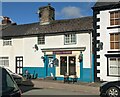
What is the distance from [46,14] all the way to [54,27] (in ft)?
8.66

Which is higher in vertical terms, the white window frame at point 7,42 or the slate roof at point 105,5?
the slate roof at point 105,5

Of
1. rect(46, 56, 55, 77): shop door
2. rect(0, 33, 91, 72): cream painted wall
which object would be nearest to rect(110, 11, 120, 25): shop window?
rect(0, 33, 91, 72): cream painted wall

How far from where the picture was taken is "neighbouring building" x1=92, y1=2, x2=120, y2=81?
22297mm

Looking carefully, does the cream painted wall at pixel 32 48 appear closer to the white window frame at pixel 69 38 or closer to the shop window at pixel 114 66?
the white window frame at pixel 69 38

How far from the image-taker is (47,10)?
29.1 meters

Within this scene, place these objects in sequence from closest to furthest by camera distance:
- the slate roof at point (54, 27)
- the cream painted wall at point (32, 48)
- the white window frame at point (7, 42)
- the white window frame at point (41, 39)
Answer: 1. the cream painted wall at point (32, 48)
2. the slate roof at point (54, 27)
3. the white window frame at point (41, 39)
4. the white window frame at point (7, 42)

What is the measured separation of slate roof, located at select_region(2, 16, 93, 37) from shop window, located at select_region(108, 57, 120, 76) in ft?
11.8

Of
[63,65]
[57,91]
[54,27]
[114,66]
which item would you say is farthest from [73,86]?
[54,27]

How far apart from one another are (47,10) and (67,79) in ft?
29.5

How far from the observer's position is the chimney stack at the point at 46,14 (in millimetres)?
28925

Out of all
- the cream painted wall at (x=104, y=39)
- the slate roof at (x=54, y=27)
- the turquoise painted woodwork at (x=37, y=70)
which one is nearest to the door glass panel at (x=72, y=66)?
the cream painted wall at (x=104, y=39)

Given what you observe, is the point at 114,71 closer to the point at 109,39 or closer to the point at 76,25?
the point at 109,39

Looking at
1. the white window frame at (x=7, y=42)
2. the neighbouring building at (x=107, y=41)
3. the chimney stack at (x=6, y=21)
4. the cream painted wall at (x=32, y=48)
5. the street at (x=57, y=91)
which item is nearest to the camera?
the street at (x=57, y=91)

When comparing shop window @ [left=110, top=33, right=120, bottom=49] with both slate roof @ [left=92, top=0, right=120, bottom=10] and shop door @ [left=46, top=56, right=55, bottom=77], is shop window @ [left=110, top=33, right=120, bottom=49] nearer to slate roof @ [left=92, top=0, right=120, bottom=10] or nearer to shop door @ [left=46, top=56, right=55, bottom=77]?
slate roof @ [left=92, top=0, right=120, bottom=10]
